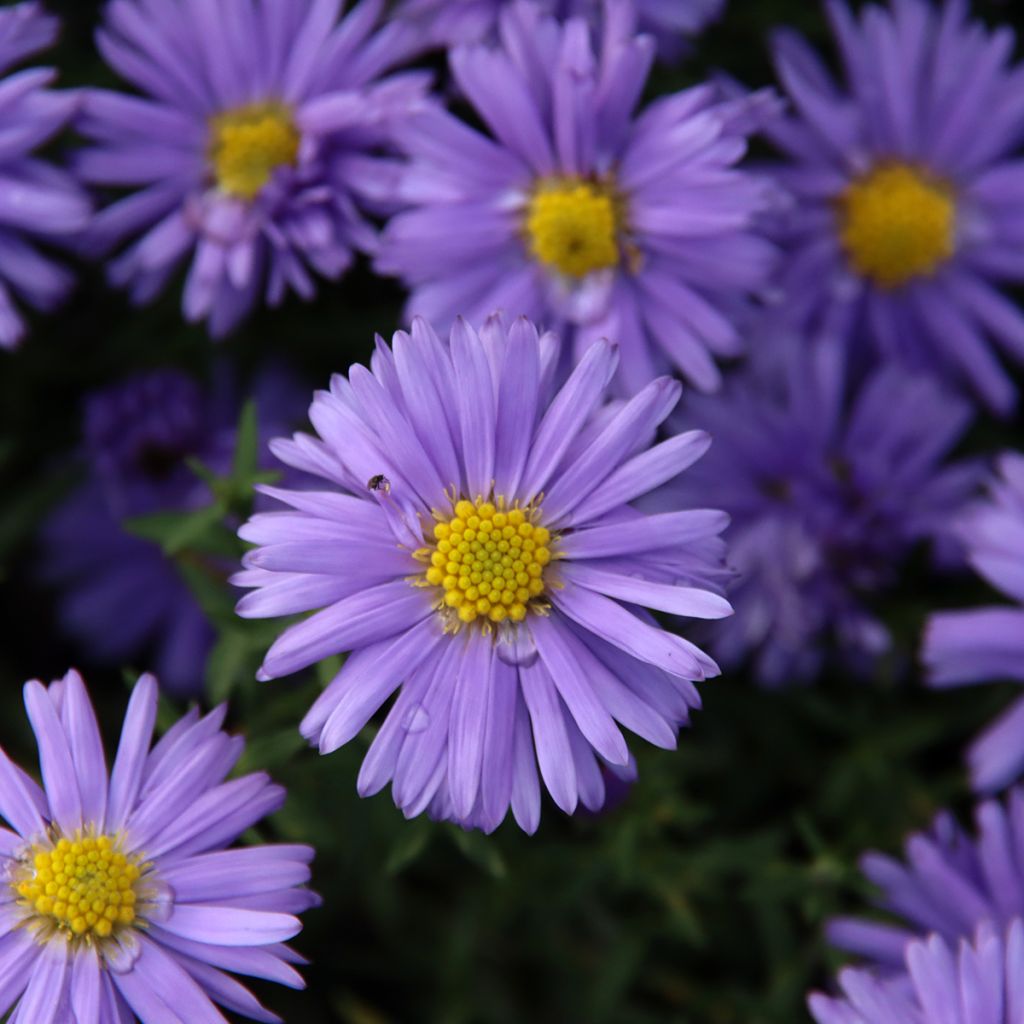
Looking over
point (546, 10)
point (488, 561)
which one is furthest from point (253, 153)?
point (488, 561)

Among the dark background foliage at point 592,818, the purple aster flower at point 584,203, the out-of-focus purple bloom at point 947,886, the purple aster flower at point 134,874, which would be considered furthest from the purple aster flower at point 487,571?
the out-of-focus purple bloom at point 947,886

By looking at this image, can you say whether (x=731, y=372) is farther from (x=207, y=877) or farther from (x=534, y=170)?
(x=207, y=877)

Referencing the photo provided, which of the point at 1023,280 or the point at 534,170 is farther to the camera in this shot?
the point at 1023,280

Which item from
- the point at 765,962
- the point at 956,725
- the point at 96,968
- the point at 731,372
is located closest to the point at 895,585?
the point at 956,725

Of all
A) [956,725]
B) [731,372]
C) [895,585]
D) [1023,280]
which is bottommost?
[956,725]

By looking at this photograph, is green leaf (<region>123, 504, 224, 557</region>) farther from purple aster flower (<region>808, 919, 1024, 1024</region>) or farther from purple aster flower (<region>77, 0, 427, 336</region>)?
purple aster flower (<region>808, 919, 1024, 1024</region>)

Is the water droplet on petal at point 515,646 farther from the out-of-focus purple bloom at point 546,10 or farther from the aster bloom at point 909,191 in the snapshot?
the aster bloom at point 909,191

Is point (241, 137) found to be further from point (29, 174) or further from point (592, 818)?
point (592, 818)
